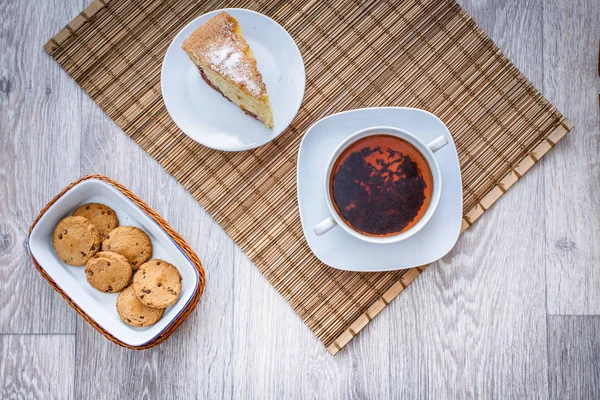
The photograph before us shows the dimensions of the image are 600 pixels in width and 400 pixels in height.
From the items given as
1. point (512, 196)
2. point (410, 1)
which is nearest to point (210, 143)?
point (410, 1)

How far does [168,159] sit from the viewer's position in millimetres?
1286

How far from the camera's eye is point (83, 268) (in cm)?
125

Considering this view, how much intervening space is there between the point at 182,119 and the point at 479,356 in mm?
895

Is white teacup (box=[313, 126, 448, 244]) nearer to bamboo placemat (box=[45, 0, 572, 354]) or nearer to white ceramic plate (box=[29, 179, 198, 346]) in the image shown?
bamboo placemat (box=[45, 0, 572, 354])

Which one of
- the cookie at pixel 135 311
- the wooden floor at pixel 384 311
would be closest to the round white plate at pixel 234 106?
the wooden floor at pixel 384 311

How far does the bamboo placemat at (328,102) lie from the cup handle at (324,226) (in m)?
0.23

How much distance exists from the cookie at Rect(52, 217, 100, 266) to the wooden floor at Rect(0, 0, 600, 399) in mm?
137

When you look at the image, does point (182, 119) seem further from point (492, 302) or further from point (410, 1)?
point (492, 302)

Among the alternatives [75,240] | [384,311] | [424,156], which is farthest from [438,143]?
[75,240]

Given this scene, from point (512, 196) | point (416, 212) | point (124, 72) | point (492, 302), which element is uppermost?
point (124, 72)

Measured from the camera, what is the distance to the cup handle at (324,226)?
3.42 ft

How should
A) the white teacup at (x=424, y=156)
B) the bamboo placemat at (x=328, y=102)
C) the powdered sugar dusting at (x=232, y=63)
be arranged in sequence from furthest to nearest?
the bamboo placemat at (x=328, y=102)
the powdered sugar dusting at (x=232, y=63)
the white teacup at (x=424, y=156)

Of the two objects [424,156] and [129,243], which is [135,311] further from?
[424,156]

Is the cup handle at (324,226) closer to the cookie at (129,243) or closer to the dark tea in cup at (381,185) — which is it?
the dark tea in cup at (381,185)
